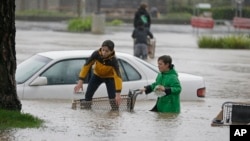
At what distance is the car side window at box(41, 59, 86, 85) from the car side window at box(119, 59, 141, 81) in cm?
76

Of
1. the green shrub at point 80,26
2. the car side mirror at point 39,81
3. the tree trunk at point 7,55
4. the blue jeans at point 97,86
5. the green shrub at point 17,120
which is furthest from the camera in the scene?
the green shrub at point 80,26

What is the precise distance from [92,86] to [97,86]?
0.12 m

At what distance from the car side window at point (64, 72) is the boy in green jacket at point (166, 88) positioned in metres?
2.48

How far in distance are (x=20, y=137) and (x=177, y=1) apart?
2364 inches

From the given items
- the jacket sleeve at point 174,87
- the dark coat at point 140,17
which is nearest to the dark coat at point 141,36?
the dark coat at point 140,17

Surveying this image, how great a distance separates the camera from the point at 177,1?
229 ft

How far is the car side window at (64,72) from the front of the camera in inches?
612

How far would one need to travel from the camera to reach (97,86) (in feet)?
46.8

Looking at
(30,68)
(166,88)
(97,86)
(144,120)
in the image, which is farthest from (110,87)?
(30,68)

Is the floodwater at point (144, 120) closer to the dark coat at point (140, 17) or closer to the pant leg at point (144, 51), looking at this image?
the pant leg at point (144, 51)

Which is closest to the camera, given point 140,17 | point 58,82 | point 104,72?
point 104,72

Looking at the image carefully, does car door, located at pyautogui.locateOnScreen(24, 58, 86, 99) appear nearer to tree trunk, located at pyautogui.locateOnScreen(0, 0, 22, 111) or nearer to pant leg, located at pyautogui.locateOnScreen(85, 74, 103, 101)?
pant leg, located at pyautogui.locateOnScreen(85, 74, 103, 101)

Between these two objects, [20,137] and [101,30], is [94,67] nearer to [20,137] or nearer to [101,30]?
[20,137]

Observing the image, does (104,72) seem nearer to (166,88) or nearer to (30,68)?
(166,88)
